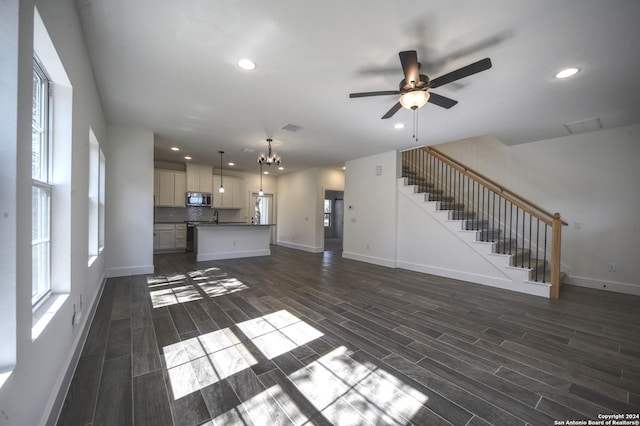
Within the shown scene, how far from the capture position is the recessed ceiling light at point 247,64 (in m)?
2.48

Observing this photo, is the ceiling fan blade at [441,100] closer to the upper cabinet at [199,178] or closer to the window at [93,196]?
the window at [93,196]

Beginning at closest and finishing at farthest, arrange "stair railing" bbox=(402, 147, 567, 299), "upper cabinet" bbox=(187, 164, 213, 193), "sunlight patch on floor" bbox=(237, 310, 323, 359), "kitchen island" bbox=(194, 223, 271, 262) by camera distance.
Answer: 1. "sunlight patch on floor" bbox=(237, 310, 323, 359)
2. "stair railing" bbox=(402, 147, 567, 299)
3. "kitchen island" bbox=(194, 223, 271, 262)
4. "upper cabinet" bbox=(187, 164, 213, 193)

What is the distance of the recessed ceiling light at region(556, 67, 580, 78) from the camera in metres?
2.52

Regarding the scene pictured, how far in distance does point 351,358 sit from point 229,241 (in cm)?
517

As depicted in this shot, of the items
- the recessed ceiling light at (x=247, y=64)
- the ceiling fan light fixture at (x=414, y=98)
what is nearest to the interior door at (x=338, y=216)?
the ceiling fan light fixture at (x=414, y=98)

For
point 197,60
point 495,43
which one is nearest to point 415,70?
point 495,43

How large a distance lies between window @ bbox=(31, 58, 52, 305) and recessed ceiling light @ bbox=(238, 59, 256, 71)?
1.47 m

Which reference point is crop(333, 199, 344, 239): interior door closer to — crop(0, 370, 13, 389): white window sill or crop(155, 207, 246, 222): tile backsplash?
crop(155, 207, 246, 222): tile backsplash

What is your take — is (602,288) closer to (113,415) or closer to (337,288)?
(337,288)

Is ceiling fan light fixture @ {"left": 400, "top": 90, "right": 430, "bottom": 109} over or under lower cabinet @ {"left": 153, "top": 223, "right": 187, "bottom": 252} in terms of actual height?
over

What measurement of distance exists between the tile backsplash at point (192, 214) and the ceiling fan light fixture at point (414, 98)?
7.49 meters

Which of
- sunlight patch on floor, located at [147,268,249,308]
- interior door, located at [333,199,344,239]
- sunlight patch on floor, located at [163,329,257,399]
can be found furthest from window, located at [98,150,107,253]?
interior door, located at [333,199,344,239]

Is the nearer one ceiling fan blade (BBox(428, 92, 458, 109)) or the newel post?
ceiling fan blade (BBox(428, 92, 458, 109))

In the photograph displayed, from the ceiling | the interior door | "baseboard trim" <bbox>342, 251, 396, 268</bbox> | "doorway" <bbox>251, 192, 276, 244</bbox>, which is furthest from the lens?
the interior door
